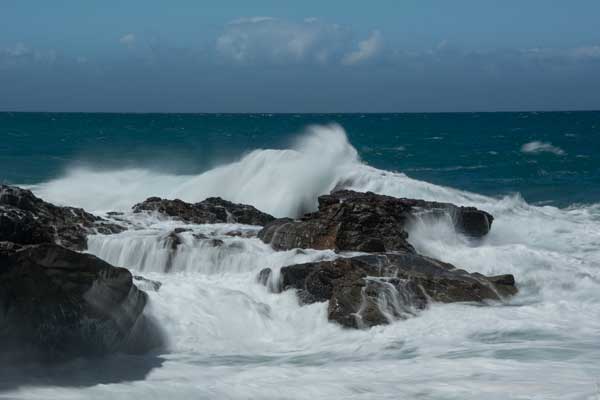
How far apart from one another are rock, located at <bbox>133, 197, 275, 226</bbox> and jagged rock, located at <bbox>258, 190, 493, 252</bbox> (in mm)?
2183

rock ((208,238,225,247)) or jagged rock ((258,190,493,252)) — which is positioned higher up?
jagged rock ((258,190,493,252))

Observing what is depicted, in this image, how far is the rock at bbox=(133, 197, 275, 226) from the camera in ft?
54.5

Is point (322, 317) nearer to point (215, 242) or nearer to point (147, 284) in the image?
point (147, 284)

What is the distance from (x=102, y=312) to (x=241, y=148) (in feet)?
154

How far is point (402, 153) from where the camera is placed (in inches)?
1917

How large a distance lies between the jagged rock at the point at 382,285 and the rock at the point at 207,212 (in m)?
4.29

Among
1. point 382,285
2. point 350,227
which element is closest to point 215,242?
point 350,227

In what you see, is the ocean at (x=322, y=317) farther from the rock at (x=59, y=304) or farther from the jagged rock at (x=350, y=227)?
the jagged rock at (x=350, y=227)

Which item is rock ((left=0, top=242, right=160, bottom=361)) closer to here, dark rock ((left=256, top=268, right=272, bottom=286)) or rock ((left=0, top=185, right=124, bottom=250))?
dark rock ((left=256, top=268, right=272, bottom=286))

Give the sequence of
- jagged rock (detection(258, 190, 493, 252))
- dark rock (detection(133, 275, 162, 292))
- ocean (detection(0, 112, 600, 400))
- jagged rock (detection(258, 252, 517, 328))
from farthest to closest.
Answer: jagged rock (detection(258, 190, 493, 252)) < dark rock (detection(133, 275, 162, 292)) < jagged rock (detection(258, 252, 517, 328)) < ocean (detection(0, 112, 600, 400))

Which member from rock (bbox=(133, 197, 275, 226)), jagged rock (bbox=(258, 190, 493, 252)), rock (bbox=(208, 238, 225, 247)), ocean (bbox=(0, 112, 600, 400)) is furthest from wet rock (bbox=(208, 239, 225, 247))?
rock (bbox=(133, 197, 275, 226))

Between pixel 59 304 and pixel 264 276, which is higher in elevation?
pixel 264 276

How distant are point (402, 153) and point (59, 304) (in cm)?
4107

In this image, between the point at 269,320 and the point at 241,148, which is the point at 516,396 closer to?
the point at 269,320
